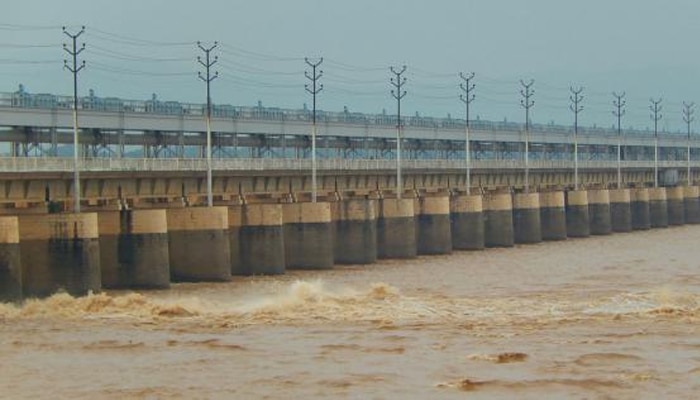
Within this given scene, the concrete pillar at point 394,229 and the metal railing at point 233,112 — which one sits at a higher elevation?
the metal railing at point 233,112

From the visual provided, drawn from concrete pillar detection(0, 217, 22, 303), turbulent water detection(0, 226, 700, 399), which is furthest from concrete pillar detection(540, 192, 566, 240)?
concrete pillar detection(0, 217, 22, 303)

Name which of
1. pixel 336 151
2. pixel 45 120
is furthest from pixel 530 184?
pixel 45 120

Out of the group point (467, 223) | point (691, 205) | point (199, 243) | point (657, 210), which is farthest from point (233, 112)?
point (691, 205)

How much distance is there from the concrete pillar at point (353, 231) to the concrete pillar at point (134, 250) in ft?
58.3

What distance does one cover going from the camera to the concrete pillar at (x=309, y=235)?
68188 mm

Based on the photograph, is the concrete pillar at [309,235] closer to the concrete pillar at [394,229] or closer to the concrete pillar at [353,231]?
the concrete pillar at [353,231]

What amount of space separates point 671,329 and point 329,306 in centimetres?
1242

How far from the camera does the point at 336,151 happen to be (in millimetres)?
110812

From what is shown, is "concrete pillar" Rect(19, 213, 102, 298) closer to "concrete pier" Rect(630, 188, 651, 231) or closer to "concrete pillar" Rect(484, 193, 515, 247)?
"concrete pillar" Rect(484, 193, 515, 247)

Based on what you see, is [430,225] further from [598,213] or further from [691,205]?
[691,205]

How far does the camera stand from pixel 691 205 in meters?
120

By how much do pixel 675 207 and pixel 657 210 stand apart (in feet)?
15.0

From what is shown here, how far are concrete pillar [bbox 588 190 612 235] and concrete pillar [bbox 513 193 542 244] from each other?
440 inches

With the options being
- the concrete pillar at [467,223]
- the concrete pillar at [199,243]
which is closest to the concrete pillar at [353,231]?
the concrete pillar at [467,223]
